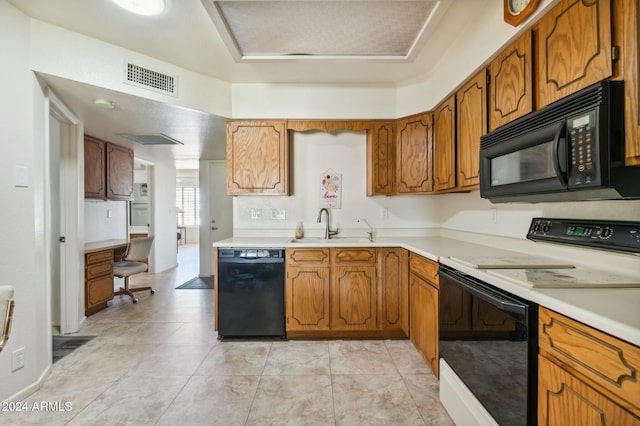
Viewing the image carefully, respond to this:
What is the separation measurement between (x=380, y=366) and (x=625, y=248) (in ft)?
5.38

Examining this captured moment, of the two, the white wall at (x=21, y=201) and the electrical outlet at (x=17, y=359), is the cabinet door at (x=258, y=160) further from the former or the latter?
the electrical outlet at (x=17, y=359)

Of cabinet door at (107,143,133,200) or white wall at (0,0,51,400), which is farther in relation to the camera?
cabinet door at (107,143,133,200)

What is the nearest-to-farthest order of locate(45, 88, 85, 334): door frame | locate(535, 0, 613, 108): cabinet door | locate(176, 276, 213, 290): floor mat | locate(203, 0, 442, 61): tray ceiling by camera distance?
locate(535, 0, 613, 108): cabinet door < locate(203, 0, 442, 61): tray ceiling < locate(45, 88, 85, 334): door frame < locate(176, 276, 213, 290): floor mat

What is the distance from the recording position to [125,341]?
8.50 feet

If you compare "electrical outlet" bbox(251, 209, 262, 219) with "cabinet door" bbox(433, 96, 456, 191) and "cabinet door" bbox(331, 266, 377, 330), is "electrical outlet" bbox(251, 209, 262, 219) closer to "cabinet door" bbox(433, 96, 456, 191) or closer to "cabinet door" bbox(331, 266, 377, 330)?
"cabinet door" bbox(331, 266, 377, 330)

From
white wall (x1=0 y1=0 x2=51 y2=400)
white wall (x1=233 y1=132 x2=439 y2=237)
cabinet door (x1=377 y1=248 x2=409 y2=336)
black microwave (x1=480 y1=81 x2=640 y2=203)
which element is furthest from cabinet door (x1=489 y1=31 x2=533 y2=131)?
white wall (x1=0 y1=0 x2=51 y2=400)

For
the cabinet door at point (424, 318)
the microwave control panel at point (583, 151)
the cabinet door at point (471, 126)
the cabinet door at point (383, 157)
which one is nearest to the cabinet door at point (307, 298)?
the cabinet door at point (424, 318)

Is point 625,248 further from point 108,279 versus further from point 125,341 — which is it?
point 108,279

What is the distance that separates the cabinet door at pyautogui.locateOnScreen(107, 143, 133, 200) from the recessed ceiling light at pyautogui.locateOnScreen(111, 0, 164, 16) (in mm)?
2590

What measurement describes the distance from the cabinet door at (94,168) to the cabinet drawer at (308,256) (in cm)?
271

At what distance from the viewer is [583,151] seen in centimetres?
100

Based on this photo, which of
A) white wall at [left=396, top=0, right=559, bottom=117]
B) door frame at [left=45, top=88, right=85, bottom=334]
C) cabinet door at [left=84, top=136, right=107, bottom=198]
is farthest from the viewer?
cabinet door at [left=84, top=136, right=107, bottom=198]

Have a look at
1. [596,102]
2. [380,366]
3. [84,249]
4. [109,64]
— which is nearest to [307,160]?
[109,64]

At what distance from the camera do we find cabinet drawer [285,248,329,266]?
2537 millimetres
